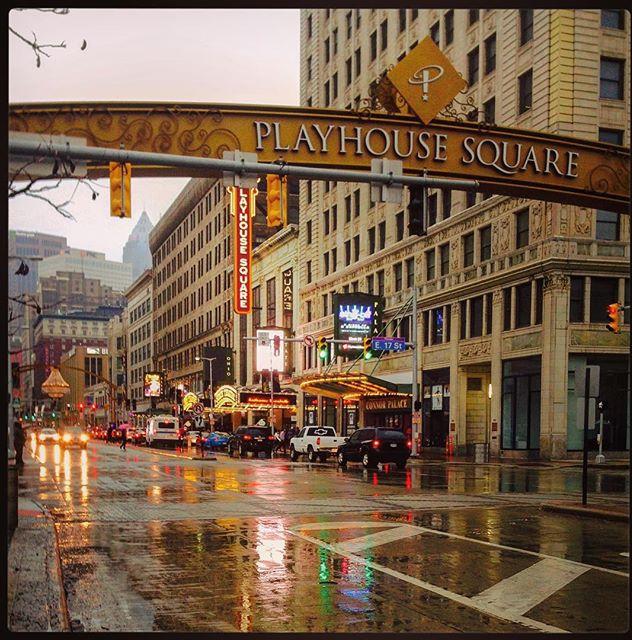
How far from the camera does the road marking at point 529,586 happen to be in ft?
29.9

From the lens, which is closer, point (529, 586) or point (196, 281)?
point (529, 586)

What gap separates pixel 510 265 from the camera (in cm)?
4362

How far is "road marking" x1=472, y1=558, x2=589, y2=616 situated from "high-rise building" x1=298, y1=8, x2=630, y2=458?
20652 millimetres

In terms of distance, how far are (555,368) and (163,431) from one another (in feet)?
122

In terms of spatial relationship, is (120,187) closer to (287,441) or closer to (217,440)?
(287,441)

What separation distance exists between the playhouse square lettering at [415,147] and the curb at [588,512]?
8.06 m

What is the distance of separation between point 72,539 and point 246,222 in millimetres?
56446

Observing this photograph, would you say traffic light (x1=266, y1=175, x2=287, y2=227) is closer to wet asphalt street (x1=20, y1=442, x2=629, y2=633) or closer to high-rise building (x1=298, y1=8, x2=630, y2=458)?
wet asphalt street (x1=20, y1=442, x2=629, y2=633)

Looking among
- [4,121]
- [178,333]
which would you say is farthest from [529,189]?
[178,333]

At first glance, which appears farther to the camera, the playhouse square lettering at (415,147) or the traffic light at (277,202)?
the playhouse square lettering at (415,147)

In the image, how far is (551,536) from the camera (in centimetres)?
1448

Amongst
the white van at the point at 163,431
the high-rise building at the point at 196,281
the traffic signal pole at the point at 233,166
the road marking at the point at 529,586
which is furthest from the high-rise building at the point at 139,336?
the road marking at the point at 529,586

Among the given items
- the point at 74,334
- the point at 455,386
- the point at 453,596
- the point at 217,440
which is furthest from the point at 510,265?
the point at 74,334

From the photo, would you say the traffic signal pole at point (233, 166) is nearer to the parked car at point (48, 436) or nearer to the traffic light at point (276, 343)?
the traffic light at point (276, 343)
